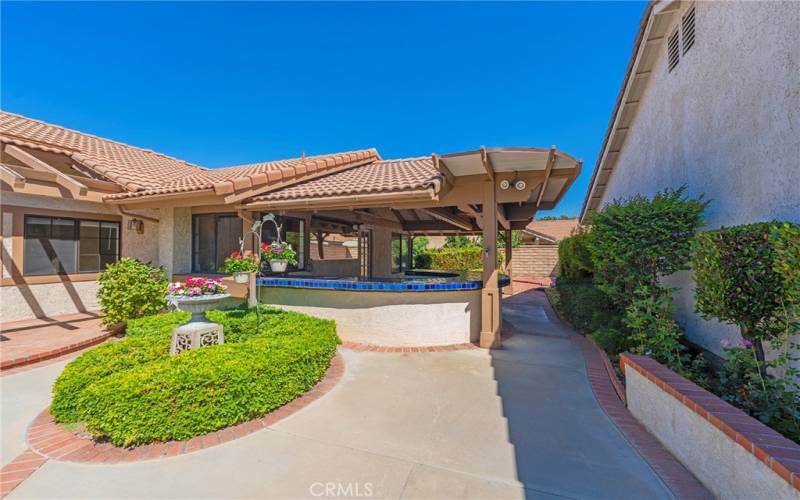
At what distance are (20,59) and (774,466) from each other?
1895 cm

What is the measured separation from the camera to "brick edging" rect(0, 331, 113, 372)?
5936 mm

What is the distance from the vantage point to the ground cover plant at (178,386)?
147 inches

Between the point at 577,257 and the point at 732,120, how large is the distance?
5654 mm

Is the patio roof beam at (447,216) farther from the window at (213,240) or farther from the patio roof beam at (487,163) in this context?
the window at (213,240)

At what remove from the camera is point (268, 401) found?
4.41m

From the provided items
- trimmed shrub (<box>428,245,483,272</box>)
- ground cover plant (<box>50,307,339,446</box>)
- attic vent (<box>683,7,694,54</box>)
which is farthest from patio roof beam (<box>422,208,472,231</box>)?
trimmed shrub (<box>428,245,483,272</box>)

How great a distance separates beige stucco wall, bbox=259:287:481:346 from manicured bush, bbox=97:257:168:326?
4622mm

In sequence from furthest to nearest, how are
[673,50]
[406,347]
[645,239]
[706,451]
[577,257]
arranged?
[577,257] < [406,347] < [673,50] < [645,239] < [706,451]

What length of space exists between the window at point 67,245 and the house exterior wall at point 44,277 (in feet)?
0.59

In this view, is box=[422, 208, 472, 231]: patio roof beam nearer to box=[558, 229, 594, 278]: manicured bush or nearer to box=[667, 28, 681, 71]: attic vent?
box=[558, 229, 594, 278]: manicured bush

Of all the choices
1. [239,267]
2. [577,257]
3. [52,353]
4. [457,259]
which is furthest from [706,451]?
[457,259]

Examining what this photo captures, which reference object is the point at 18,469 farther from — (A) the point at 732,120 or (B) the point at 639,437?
(A) the point at 732,120

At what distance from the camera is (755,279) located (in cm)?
358

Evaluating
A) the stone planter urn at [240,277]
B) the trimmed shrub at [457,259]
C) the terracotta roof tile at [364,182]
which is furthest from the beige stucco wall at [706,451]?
the trimmed shrub at [457,259]
